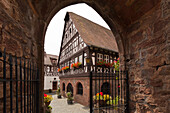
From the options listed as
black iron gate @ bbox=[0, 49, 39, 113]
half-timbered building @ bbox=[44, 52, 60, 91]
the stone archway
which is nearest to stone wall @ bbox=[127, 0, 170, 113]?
the stone archway

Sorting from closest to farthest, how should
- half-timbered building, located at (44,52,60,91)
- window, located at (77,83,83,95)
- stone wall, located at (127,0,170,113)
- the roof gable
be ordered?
1. stone wall, located at (127,0,170,113)
2. the roof gable
3. window, located at (77,83,83,95)
4. half-timbered building, located at (44,52,60,91)

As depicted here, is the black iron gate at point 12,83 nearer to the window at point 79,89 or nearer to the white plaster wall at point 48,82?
the window at point 79,89

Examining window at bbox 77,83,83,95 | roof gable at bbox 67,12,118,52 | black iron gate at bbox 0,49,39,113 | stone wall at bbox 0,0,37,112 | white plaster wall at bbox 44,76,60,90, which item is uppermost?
roof gable at bbox 67,12,118,52

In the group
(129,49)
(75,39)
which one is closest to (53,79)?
(75,39)

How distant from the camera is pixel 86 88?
29.0ft

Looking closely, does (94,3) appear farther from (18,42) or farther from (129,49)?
(18,42)

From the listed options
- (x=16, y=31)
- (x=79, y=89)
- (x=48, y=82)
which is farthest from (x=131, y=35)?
(x=48, y=82)

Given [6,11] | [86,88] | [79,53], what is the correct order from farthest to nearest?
1. [79,53]
2. [86,88]
3. [6,11]

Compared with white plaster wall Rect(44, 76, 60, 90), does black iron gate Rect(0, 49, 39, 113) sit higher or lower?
higher

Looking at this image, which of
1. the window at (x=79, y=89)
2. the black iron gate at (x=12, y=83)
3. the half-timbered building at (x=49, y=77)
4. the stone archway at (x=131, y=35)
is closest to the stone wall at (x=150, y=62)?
the stone archway at (x=131, y=35)

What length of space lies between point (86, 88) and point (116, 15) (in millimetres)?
7368

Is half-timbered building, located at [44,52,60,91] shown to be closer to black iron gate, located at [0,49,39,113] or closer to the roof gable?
the roof gable

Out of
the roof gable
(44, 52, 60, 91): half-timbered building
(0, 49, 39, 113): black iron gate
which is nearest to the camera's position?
(0, 49, 39, 113): black iron gate

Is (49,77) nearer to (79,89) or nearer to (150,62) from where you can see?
(79,89)
